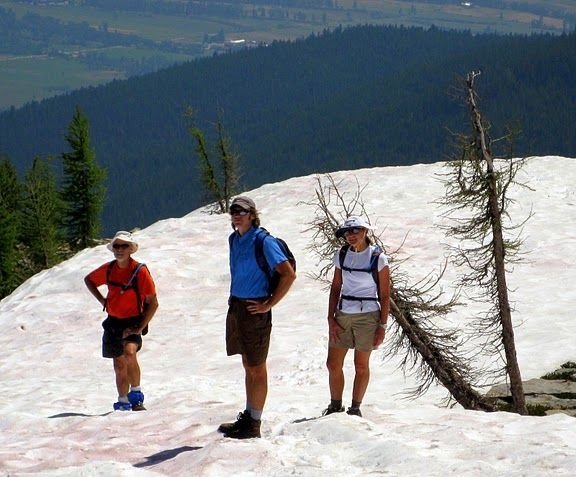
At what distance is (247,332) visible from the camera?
1095cm

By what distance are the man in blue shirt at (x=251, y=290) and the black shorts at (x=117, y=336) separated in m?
2.67

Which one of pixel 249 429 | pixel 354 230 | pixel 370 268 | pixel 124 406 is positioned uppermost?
pixel 354 230

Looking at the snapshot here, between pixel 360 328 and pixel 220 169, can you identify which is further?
pixel 220 169

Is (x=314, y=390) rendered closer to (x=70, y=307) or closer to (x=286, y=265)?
(x=286, y=265)

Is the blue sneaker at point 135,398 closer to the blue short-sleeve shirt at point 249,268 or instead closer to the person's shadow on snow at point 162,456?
the person's shadow on snow at point 162,456

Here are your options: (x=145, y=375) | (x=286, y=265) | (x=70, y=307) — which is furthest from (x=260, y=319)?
(x=70, y=307)

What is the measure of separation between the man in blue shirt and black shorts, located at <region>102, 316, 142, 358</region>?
2670 mm

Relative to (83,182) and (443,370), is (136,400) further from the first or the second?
(83,182)

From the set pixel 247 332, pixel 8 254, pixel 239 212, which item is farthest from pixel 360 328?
pixel 8 254

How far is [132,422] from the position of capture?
13273 millimetres

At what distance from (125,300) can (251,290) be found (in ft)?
9.91

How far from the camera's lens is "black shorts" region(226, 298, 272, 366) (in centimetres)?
1091

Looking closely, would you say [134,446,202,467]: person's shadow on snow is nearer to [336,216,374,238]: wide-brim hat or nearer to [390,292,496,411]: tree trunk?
[336,216,374,238]: wide-brim hat

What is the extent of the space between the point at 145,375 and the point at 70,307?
300 inches
